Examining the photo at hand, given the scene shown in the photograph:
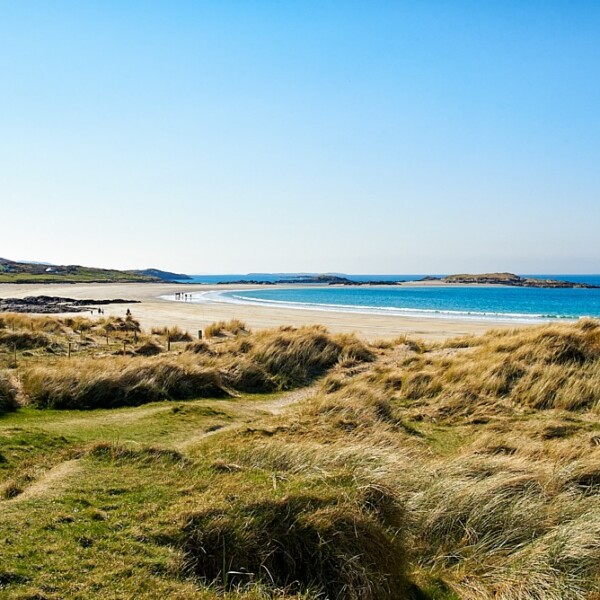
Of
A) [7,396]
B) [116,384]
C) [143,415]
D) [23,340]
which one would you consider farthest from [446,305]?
[7,396]

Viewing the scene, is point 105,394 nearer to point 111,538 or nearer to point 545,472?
point 111,538

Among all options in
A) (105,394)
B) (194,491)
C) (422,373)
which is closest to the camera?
(194,491)

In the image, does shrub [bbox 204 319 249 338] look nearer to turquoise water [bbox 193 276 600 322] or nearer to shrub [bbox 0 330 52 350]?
shrub [bbox 0 330 52 350]

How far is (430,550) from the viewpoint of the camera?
267 inches

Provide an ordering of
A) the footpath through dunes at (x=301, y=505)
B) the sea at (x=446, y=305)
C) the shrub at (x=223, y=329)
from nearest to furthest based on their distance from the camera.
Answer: the footpath through dunes at (x=301, y=505) < the shrub at (x=223, y=329) < the sea at (x=446, y=305)

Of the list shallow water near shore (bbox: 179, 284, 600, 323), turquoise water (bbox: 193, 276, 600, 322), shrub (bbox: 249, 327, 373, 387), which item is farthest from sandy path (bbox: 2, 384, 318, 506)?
turquoise water (bbox: 193, 276, 600, 322)

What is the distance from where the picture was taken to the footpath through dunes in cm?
514

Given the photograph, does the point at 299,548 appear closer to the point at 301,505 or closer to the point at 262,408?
the point at 301,505

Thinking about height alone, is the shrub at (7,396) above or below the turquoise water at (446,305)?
above

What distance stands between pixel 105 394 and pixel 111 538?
32.3 ft

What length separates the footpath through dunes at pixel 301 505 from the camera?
514 centimetres

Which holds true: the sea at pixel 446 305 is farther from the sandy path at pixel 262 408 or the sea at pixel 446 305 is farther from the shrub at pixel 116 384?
the shrub at pixel 116 384

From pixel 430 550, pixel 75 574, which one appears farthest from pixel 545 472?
pixel 75 574

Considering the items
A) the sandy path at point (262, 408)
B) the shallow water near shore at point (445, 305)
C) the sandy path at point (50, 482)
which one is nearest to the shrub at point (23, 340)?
the sandy path at point (262, 408)
